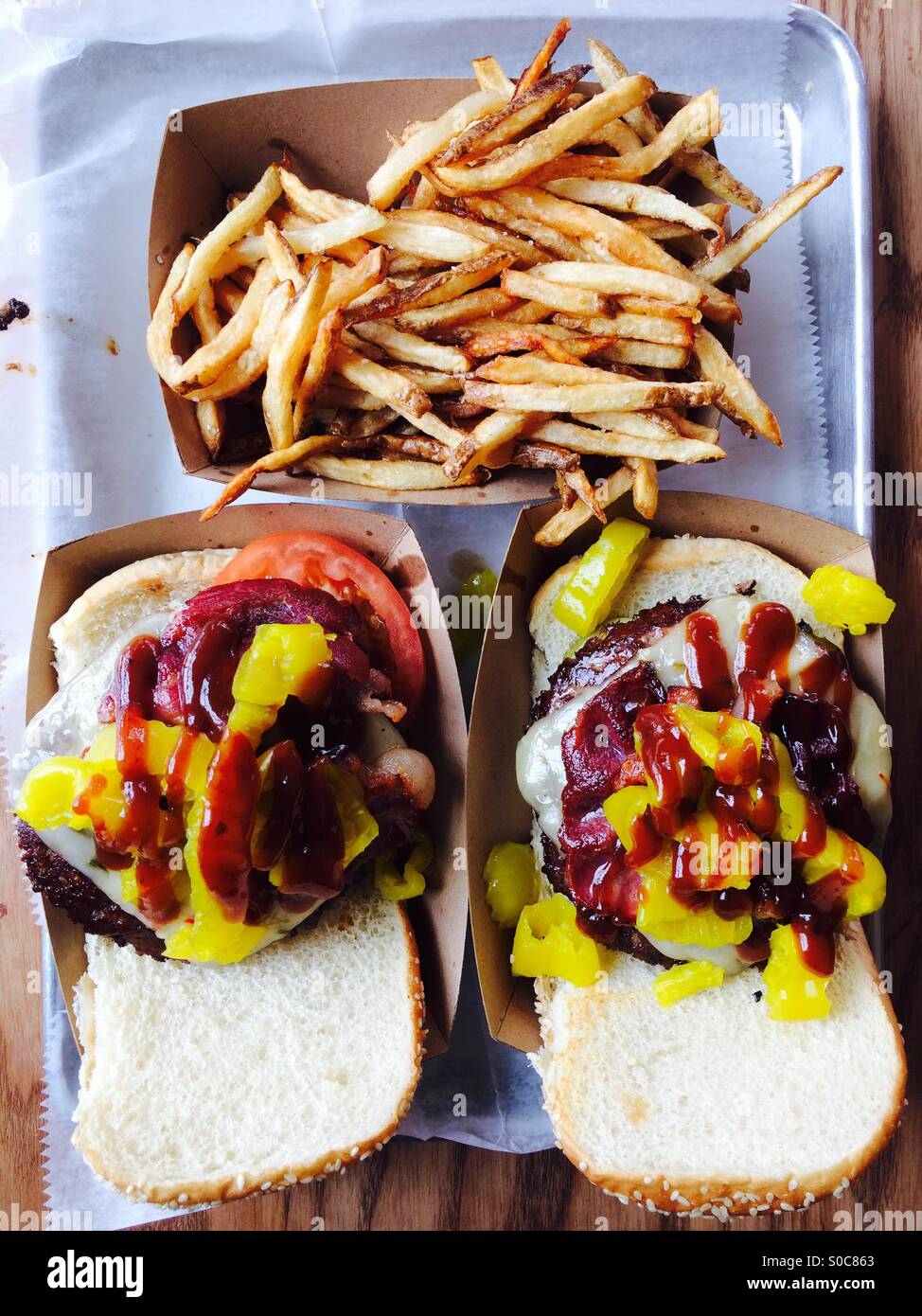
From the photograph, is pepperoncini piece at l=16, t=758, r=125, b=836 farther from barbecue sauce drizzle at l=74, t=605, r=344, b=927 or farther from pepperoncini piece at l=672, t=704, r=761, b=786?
pepperoncini piece at l=672, t=704, r=761, b=786

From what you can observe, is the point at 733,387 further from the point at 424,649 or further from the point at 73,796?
the point at 73,796

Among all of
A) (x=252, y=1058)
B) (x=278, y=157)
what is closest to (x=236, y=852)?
(x=252, y=1058)

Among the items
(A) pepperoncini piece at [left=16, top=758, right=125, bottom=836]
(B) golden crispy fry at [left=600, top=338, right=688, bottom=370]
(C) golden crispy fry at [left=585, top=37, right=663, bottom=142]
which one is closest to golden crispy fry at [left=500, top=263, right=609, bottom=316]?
(B) golden crispy fry at [left=600, top=338, right=688, bottom=370]

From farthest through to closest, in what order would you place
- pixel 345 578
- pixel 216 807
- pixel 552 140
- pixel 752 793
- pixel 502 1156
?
1. pixel 502 1156
2. pixel 345 578
3. pixel 552 140
4. pixel 752 793
5. pixel 216 807

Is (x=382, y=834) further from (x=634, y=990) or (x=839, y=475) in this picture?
(x=839, y=475)

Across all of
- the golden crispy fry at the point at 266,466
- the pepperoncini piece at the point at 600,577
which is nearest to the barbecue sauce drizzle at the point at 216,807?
the golden crispy fry at the point at 266,466
